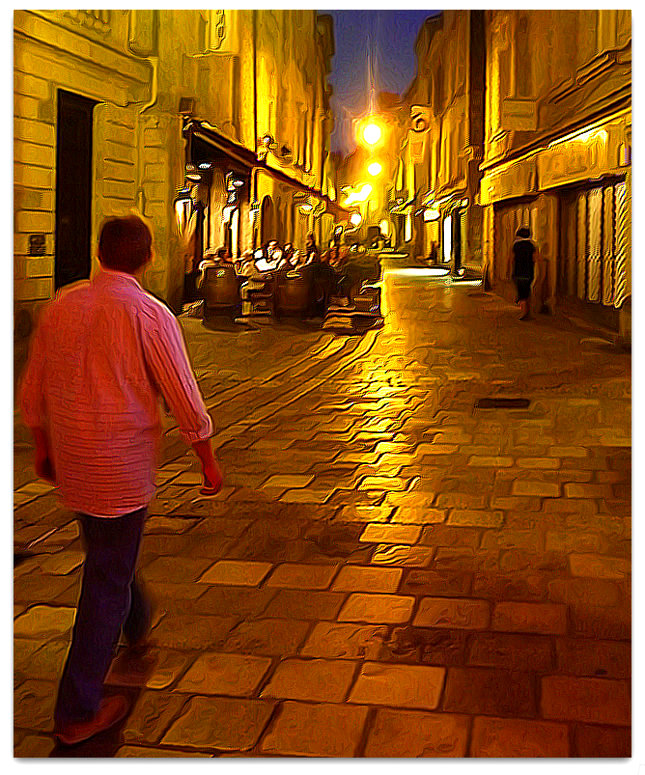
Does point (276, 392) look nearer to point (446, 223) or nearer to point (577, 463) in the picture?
point (446, 223)

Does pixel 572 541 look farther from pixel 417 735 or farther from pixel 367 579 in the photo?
pixel 417 735

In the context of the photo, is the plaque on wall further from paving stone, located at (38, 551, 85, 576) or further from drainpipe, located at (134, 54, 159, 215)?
paving stone, located at (38, 551, 85, 576)

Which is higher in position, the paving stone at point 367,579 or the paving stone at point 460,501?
the paving stone at point 460,501

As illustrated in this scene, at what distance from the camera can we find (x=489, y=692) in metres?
2.71

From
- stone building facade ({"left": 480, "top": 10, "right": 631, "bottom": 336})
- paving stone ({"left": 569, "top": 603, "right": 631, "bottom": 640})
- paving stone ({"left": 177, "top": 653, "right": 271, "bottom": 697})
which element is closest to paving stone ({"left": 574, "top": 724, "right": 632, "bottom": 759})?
paving stone ({"left": 569, "top": 603, "right": 631, "bottom": 640})

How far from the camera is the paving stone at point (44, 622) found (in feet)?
9.46

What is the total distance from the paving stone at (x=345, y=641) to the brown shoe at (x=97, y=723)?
50 cm

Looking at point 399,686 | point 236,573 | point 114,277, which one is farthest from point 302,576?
point 114,277

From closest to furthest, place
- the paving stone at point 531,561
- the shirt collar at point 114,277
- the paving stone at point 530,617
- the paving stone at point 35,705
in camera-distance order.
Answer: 1. the shirt collar at point 114,277
2. the paving stone at point 35,705
3. the paving stone at point 530,617
4. the paving stone at point 531,561

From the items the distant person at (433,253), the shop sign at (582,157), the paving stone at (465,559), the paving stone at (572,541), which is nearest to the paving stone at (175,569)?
the paving stone at (465,559)

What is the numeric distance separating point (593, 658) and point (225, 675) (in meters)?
0.99

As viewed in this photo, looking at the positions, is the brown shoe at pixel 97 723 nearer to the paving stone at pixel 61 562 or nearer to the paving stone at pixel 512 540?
the paving stone at pixel 61 562
